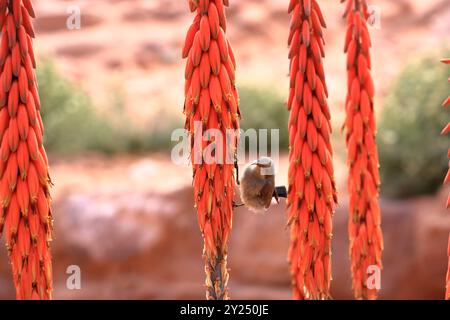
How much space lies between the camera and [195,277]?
8.80 m

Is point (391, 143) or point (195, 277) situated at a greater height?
point (391, 143)

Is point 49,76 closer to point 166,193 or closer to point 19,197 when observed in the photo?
point 166,193

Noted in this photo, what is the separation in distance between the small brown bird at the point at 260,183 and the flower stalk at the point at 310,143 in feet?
0.72

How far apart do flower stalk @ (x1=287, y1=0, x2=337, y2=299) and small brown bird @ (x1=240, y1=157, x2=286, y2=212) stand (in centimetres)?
22

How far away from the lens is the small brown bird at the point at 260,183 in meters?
2.71

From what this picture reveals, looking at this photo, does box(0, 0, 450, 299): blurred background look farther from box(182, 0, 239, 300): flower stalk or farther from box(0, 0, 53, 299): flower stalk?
box(0, 0, 53, 299): flower stalk

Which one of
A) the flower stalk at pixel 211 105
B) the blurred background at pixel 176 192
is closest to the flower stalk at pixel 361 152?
the flower stalk at pixel 211 105

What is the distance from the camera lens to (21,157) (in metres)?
2.18

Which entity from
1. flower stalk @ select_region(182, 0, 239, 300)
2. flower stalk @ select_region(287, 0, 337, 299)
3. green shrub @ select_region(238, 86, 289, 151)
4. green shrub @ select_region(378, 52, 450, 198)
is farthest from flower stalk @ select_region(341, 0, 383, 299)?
green shrub @ select_region(238, 86, 289, 151)

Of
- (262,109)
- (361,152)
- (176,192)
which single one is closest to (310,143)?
(361,152)

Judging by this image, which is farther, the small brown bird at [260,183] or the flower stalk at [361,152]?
the flower stalk at [361,152]

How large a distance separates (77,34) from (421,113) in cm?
751

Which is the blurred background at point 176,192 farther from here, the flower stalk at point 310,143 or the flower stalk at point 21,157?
the flower stalk at point 21,157
